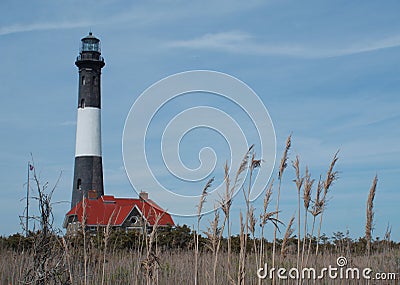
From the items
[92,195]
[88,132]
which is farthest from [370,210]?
[92,195]

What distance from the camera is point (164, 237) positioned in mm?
11359

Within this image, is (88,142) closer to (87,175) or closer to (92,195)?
(87,175)

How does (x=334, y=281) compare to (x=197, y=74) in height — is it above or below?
below

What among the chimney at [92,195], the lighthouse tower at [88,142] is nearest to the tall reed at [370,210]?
the lighthouse tower at [88,142]

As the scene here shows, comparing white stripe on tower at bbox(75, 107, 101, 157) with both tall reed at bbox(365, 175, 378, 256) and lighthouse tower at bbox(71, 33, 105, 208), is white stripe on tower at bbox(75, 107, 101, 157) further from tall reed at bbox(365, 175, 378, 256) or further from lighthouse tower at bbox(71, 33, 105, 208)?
tall reed at bbox(365, 175, 378, 256)

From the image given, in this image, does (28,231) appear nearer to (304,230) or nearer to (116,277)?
(304,230)

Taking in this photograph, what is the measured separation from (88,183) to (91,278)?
17.4 m

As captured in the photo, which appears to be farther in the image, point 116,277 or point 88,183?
point 88,183

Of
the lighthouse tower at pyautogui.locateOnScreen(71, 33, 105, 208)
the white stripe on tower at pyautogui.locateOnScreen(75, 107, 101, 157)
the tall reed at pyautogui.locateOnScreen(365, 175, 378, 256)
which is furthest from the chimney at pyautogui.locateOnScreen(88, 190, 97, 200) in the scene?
the tall reed at pyautogui.locateOnScreen(365, 175, 378, 256)

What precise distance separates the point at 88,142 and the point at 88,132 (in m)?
0.45

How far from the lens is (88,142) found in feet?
76.5

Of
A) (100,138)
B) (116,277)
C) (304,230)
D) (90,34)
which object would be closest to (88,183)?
(100,138)

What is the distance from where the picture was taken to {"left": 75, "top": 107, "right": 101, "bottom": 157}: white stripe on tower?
2330 centimetres

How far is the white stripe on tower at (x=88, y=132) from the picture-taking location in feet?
76.4
